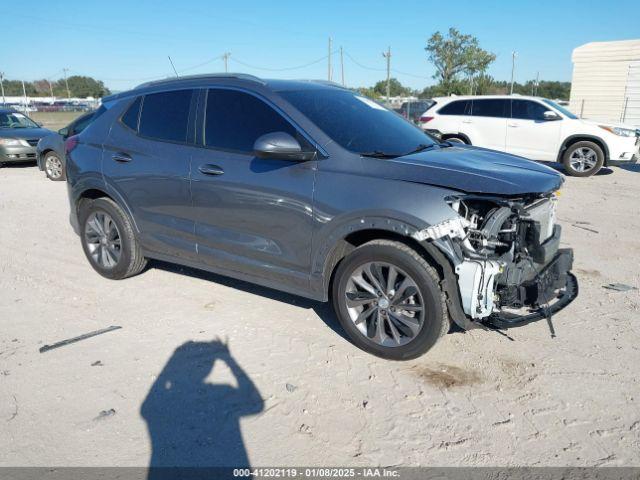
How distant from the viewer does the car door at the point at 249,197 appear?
3.84 metres

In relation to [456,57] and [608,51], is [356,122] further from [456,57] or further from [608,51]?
[456,57]

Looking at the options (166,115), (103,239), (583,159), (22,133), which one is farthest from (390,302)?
(22,133)

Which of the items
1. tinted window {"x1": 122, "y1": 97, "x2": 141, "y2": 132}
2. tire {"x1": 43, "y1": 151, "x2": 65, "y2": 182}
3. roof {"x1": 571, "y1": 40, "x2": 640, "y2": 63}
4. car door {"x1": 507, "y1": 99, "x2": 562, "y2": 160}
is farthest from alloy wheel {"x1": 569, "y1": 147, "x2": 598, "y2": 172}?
roof {"x1": 571, "y1": 40, "x2": 640, "y2": 63}

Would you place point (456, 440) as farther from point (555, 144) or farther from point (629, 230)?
point (555, 144)

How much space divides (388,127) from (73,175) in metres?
3.29

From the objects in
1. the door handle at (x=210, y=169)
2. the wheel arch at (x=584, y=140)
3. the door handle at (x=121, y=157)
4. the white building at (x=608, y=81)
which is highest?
the white building at (x=608, y=81)

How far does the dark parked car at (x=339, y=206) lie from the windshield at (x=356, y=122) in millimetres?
17

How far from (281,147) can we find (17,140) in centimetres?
→ 1264

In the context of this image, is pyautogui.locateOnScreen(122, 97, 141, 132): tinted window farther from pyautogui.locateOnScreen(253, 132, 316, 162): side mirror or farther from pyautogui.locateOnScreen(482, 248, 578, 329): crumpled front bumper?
pyautogui.locateOnScreen(482, 248, 578, 329): crumpled front bumper

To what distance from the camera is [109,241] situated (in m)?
5.26

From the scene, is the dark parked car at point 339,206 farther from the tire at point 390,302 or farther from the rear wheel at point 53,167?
the rear wheel at point 53,167

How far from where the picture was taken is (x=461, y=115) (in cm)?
1280

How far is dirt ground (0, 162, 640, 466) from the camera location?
2820mm

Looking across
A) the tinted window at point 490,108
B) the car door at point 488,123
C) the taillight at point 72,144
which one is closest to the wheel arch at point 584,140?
the car door at point 488,123
